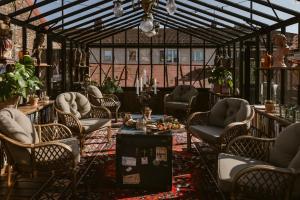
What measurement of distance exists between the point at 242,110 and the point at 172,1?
208 cm

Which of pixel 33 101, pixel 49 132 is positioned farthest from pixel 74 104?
pixel 49 132

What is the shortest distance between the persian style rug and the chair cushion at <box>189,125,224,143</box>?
0.45 metres

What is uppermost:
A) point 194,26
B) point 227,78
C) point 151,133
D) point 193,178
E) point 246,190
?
point 194,26

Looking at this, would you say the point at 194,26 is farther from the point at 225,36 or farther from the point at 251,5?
the point at 251,5

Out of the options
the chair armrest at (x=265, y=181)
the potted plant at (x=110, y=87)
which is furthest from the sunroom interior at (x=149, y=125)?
the potted plant at (x=110, y=87)

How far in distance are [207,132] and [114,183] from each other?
174cm

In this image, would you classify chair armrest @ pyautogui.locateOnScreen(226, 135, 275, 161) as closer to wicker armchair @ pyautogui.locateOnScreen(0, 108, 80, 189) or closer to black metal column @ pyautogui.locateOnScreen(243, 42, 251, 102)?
wicker armchair @ pyautogui.locateOnScreen(0, 108, 80, 189)

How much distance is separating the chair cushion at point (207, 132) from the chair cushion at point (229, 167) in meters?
1.30

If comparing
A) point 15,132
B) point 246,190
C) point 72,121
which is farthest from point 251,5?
point 15,132

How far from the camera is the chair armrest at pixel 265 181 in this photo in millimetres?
2930

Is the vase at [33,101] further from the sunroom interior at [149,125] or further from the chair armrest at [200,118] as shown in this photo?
the chair armrest at [200,118]

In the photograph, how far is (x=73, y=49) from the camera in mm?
10898

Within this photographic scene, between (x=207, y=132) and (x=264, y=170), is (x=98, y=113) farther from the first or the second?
(x=264, y=170)

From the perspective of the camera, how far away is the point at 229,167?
355 centimetres
